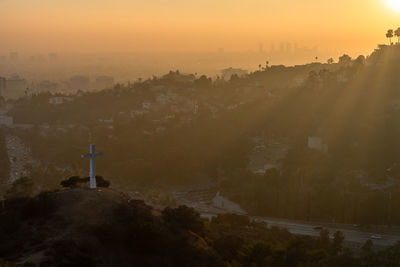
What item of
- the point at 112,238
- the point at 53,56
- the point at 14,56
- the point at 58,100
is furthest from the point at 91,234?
the point at 53,56

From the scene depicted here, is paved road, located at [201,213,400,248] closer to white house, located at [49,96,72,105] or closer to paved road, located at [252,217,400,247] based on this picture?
paved road, located at [252,217,400,247]

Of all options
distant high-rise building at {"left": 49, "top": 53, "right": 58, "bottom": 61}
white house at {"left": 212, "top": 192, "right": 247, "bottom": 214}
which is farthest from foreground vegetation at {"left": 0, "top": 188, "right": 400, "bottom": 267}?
distant high-rise building at {"left": 49, "top": 53, "right": 58, "bottom": 61}

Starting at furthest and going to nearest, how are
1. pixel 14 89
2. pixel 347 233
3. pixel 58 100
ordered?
1. pixel 14 89
2. pixel 58 100
3. pixel 347 233

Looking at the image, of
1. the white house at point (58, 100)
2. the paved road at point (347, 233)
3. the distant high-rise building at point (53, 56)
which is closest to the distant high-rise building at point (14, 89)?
the white house at point (58, 100)

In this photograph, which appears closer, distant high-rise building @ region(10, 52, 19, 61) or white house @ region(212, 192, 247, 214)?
white house @ region(212, 192, 247, 214)

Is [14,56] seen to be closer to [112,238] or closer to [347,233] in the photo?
[347,233]

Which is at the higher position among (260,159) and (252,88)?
(252,88)

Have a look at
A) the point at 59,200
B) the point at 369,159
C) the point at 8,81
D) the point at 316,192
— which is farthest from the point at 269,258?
the point at 8,81

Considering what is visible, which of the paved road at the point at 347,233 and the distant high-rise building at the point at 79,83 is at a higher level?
the distant high-rise building at the point at 79,83

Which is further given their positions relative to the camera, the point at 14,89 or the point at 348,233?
the point at 14,89

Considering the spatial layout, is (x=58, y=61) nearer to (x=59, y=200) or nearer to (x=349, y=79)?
(x=349, y=79)

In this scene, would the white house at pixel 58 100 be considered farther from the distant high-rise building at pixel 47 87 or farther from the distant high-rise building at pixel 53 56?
the distant high-rise building at pixel 53 56
